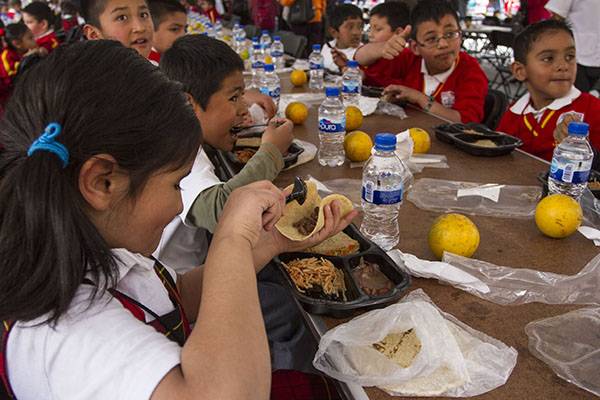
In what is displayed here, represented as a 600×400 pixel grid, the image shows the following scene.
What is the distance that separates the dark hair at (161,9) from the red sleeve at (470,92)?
1940mm

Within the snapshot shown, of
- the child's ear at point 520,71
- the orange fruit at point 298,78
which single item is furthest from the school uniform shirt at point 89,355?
the orange fruit at point 298,78

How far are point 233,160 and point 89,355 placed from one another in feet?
4.18

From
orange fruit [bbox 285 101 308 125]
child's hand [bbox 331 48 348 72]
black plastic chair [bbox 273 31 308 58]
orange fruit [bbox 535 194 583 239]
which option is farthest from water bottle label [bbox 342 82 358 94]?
black plastic chair [bbox 273 31 308 58]

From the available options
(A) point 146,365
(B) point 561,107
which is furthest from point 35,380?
(B) point 561,107

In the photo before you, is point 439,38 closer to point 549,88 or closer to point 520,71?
point 520,71

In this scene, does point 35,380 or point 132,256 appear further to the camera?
point 132,256

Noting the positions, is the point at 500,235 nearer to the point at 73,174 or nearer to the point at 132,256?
the point at 132,256

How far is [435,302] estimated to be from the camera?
1.07 meters

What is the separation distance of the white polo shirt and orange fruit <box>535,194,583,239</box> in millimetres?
3020

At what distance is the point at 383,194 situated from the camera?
50.4 inches

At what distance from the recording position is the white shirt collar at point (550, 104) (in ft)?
7.30

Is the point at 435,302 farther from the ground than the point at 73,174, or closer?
closer

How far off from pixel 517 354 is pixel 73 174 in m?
0.82

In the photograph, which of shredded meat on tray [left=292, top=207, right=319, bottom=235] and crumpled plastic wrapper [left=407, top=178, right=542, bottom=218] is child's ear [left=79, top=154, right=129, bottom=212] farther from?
crumpled plastic wrapper [left=407, top=178, right=542, bottom=218]
